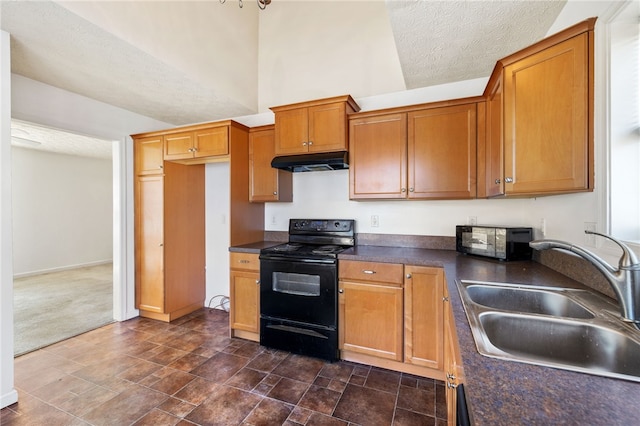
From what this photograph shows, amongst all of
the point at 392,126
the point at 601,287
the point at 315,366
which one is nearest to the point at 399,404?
the point at 315,366

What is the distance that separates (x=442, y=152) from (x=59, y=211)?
24.3 ft

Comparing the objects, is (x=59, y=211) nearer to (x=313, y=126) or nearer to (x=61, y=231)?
(x=61, y=231)

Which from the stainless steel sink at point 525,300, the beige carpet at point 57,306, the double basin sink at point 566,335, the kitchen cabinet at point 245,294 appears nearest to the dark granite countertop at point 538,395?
the double basin sink at point 566,335

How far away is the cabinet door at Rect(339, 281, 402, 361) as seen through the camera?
2.08 m

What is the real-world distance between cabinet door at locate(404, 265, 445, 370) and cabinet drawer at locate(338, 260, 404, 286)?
0.07m

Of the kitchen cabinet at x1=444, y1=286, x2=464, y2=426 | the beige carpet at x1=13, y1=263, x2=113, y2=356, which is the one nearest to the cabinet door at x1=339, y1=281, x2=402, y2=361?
the kitchen cabinet at x1=444, y1=286, x2=464, y2=426

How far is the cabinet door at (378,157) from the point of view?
2.35 metres

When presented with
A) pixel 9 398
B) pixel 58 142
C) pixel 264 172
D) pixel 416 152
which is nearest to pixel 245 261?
pixel 264 172

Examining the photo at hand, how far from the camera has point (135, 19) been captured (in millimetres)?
1926

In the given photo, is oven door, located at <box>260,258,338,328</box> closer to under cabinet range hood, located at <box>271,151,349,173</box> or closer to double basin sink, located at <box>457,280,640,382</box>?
under cabinet range hood, located at <box>271,151,349,173</box>

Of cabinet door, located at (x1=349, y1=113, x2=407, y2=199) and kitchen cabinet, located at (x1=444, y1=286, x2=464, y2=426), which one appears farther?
cabinet door, located at (x1=349, y1=113, x2=407, y2=199)

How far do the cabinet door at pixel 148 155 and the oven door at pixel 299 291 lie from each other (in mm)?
1798

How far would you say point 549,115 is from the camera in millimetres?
1383

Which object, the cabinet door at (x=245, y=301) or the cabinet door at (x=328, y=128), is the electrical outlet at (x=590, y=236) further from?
the cabinet door at (x=245, y=301)
